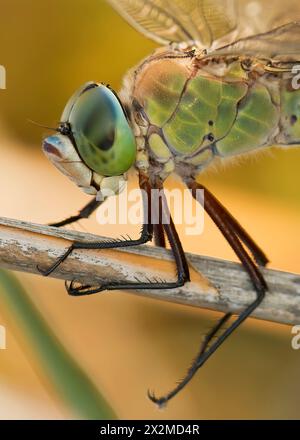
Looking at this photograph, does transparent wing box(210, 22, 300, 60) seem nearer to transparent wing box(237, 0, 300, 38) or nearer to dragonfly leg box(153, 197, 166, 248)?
transparent wing box(237, 0, 300, 38)

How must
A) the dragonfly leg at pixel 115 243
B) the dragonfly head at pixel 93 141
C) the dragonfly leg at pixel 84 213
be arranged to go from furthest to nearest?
the dragonfly leg at pixel 84 213 < the dragonfly head at pixel 93 141 < the dragonfly leg at pixel 115 243

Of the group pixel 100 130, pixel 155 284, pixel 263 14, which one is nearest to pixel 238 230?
pixel 155 284

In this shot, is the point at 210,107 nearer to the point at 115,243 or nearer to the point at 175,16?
the point at 175,16

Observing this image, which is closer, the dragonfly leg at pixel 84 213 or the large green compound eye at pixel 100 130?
the large green compound eye at pixel 100 130

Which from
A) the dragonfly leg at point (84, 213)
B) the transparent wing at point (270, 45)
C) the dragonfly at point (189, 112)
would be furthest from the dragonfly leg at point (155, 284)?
the transparent wing at point (270, 45)

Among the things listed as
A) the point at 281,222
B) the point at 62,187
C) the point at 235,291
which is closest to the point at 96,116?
the point at 235,291

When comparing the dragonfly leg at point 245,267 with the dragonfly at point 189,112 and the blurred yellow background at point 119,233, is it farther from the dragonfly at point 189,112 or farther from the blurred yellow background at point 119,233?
the blurred yellow background at point 119,233

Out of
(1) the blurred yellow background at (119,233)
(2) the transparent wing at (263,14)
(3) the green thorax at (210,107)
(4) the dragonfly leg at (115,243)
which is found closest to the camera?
(4) the dragonfly leg at (115,243)
